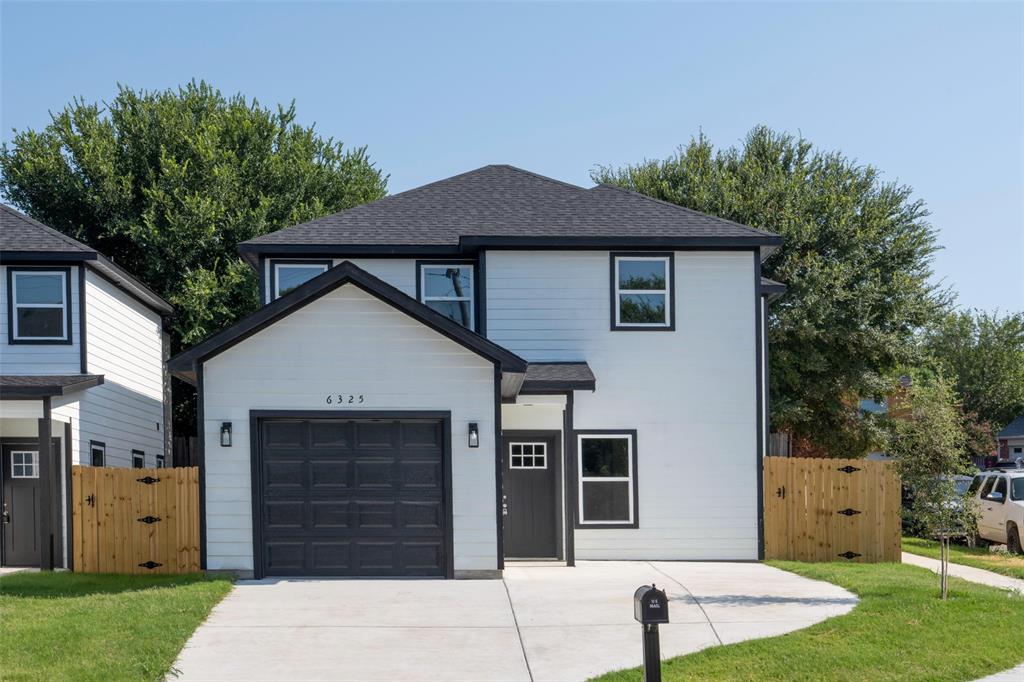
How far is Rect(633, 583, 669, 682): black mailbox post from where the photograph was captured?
8734 mm

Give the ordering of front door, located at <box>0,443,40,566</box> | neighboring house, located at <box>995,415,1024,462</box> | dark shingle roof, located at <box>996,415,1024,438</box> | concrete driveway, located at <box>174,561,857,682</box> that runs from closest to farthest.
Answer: concrete driveway, located at <box>174,561,857,682</box> → front door, located at <box>0,443,40,566</box> → dark shingle roof, located at <box>996,415,1024,438</box> → neighboring house, located at <box>995,415,1024,462</box>

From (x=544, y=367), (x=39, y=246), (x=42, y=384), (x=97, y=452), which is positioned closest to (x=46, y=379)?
(x=42, y=384)

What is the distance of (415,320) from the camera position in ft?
56.3

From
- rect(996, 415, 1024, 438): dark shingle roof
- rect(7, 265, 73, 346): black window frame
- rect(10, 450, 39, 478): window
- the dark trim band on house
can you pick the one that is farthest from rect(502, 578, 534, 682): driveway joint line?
rect(996, 415, 1024, 438): dark shingle roof

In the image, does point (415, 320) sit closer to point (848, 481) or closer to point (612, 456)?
point (612, 456)

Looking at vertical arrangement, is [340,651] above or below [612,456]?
below

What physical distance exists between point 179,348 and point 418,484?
17.2 metres

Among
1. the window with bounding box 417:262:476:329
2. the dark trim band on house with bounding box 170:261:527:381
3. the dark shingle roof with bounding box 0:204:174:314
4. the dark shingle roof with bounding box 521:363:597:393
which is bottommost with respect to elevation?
the dark shingle roof with bounding box 521:363:597:393

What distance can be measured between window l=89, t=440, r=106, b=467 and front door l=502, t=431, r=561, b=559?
25.3ft

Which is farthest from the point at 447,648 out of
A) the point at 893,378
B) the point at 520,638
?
the point at 893,378

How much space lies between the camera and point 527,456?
20.4 metres

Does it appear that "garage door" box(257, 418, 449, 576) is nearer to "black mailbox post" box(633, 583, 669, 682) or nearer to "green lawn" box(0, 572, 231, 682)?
"green lawn" box(0, 572, 231, 682)

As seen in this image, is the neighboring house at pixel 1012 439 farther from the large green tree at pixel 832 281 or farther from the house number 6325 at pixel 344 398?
the house number 6325 at pixel 344 398

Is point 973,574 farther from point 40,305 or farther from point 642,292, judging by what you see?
Answer: point 40,305
